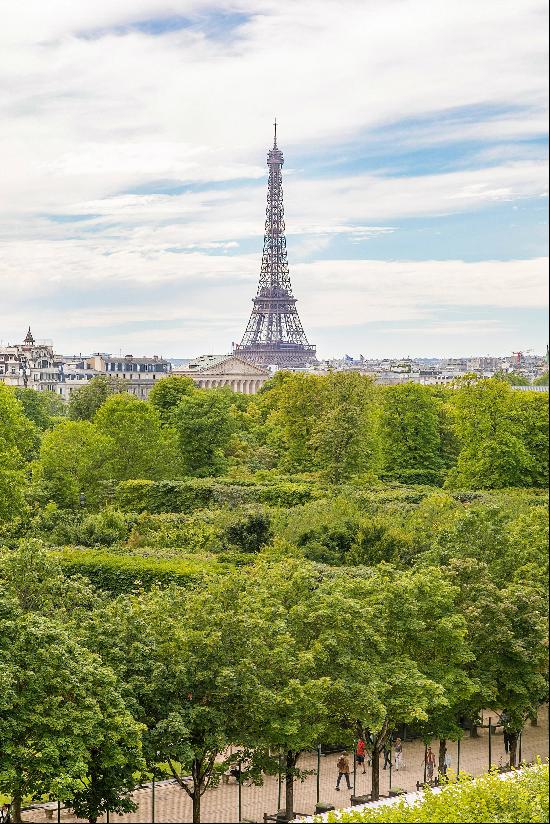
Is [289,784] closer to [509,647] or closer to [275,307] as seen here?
[509,647]

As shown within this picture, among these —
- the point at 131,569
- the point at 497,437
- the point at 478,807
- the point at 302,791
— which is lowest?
the point at 302,791

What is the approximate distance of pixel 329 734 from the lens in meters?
24.6

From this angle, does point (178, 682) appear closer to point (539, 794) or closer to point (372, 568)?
point (539, 794)

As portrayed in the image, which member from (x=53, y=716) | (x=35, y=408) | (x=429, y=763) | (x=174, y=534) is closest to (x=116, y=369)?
(x=35, y=408)

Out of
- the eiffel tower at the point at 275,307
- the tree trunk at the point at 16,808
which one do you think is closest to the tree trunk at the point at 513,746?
the tree trunk at the point at 16,808

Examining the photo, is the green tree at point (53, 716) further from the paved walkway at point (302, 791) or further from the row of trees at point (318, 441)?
the row of trees at point (318, 441)

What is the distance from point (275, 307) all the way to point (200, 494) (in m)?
131

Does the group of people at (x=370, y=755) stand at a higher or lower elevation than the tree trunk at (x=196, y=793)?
lower

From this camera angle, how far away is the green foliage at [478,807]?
16.2 m

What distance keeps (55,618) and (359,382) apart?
1450 inches

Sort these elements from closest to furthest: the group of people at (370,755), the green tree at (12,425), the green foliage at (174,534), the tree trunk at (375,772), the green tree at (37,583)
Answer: the green tree at (37,583)
the tree trunk at (375,772)
the group of people at (370,755)
the green foliage at (174,534)
the green tree at (12,425)

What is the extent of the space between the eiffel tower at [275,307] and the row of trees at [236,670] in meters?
150

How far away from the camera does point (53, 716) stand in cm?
2061

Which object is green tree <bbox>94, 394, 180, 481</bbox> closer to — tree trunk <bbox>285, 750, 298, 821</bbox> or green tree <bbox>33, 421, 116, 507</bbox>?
green tree <bbox>33, 421, 116, 507</bbox>
